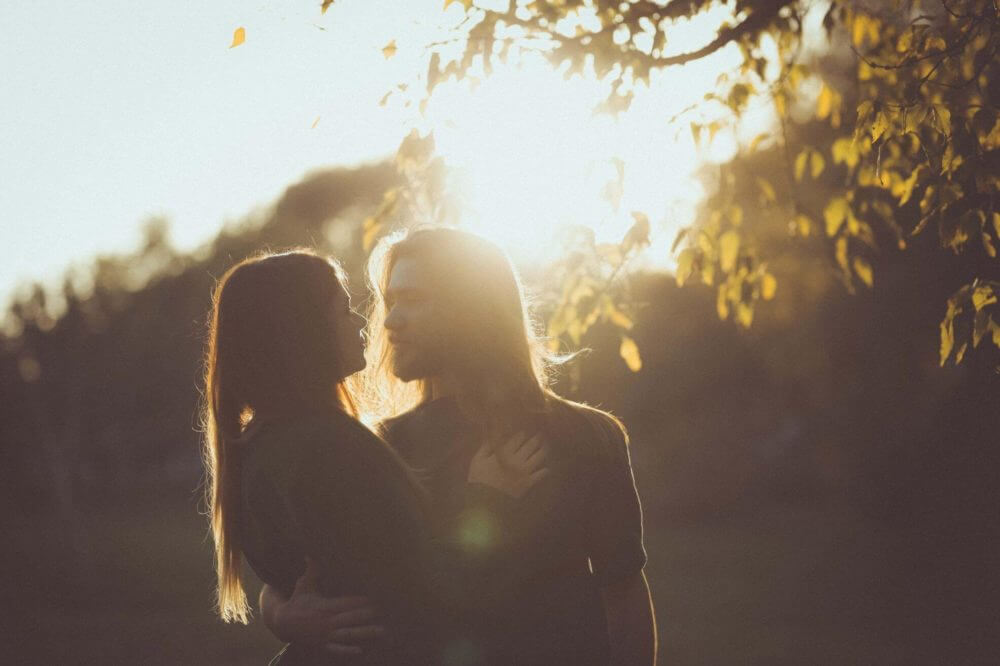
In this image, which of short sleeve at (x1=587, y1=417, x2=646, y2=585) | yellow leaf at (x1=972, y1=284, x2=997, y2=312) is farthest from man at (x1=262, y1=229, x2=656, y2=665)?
yellow leaf at (x1=972, y1=284, x2=997, y2=312)

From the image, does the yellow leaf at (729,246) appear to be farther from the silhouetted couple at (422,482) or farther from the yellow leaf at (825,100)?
the silhouetted couple at (422,482)

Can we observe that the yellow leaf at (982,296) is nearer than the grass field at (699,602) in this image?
Yes

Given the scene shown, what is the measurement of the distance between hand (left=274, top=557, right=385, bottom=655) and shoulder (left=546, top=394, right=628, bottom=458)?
0.83m

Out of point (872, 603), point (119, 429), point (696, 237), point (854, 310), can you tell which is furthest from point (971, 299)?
point (119, 429)

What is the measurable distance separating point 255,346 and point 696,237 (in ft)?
8.64

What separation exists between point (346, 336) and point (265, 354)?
249mm

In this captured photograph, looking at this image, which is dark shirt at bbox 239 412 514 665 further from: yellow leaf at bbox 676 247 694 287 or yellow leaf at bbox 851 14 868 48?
yellow leaf at bbox 851 14 868 48

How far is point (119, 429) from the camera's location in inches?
2250

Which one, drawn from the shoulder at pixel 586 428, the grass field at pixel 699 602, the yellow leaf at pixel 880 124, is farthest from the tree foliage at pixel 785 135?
the grass field at pixel 699 602

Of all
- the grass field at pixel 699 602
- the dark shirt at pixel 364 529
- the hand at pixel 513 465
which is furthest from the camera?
the grass field at pixel 699 602

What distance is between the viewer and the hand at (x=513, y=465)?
299 cm

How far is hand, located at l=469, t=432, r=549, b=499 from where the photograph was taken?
2.99m

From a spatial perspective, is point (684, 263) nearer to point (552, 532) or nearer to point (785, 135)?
point (785, 135)

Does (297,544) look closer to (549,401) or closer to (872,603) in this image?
(549,401)
